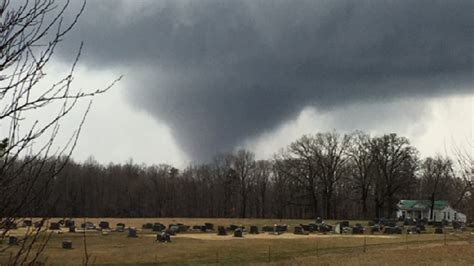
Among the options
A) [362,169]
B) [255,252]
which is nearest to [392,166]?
[362,169]

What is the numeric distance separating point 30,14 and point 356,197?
111 m

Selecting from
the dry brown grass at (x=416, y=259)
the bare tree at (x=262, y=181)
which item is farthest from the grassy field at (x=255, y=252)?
the bare tree at (x=262, y=181)

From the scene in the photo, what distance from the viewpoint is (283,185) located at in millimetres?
115688

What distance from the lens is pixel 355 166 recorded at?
340ft

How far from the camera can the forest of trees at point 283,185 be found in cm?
10012

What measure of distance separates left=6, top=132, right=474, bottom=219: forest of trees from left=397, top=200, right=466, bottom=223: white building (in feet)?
6.22

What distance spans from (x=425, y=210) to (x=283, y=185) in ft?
88.8

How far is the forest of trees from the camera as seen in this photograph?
100 meters

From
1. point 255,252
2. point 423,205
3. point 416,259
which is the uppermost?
point 423,205

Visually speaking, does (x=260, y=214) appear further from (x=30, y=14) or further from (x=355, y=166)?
(x=30, y=14)

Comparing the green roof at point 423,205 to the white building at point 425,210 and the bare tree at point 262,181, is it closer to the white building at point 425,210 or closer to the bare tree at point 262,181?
the white building at point 425,210

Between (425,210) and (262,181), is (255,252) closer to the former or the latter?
(425,210)

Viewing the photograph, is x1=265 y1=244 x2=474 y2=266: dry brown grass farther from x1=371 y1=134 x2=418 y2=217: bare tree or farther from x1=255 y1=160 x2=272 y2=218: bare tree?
x1=255 y1=160 x2=272 y2=218: bare tree

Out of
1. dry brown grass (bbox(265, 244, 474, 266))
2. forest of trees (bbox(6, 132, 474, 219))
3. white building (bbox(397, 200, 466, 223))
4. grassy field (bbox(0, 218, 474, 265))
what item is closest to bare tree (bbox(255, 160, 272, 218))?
forest of trees (bbox(6, 132, 474, 219))
